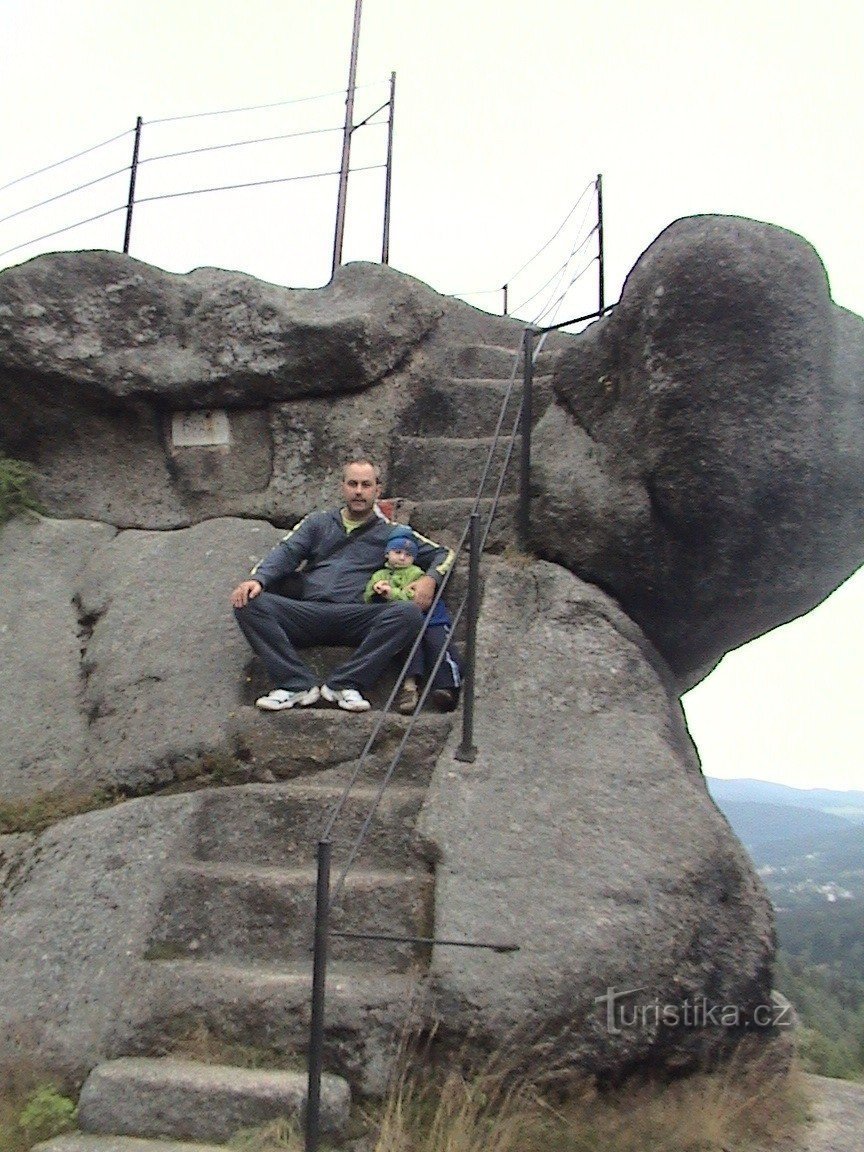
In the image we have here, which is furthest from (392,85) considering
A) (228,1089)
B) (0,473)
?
(228,1089)

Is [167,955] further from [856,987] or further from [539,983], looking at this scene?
[856,987]

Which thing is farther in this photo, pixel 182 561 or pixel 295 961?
pixel 182 561

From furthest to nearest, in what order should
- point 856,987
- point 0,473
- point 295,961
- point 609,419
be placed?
point 856,987 < point 0,473 < point 609,419 < point 295,961

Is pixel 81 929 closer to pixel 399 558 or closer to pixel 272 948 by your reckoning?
pixel 272 948

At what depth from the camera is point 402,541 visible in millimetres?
5730

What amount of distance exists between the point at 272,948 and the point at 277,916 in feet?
0.40

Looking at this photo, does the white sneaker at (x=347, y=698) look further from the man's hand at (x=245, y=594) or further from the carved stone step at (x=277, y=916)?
the carved stone step at (x=277, y=916)

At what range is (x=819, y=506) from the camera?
5.39 metres

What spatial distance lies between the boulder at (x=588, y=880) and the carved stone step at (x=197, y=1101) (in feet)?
1.76

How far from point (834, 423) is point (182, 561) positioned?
11.3 feet

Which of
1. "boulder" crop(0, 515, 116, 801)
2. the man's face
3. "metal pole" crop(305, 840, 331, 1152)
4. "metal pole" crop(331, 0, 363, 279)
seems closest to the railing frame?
"metal pole" crop(305, 840, 331, 1152)

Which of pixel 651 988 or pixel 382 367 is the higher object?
pixel 382 367

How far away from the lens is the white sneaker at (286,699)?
532 centimetres

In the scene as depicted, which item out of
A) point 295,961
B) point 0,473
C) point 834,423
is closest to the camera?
point 295,961
